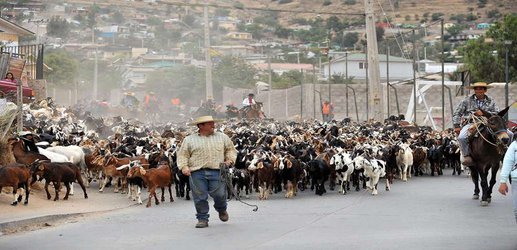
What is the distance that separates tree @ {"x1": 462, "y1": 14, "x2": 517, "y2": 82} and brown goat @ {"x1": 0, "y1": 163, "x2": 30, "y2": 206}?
49372mm

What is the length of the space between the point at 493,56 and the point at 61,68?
91.9ft

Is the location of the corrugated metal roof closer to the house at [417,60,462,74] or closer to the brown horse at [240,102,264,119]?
the house at [417,60,462,74]

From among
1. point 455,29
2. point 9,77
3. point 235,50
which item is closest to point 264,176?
point 9,77

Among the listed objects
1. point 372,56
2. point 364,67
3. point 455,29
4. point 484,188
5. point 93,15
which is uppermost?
point 455,29

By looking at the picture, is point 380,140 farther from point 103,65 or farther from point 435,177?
point 103,65


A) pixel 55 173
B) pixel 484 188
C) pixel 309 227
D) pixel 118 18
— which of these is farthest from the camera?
pixel 118 18

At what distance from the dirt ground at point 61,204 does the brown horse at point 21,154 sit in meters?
0.57

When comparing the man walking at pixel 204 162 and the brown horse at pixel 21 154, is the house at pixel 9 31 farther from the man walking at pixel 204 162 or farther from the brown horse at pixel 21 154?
the man walking at pixel 204 162

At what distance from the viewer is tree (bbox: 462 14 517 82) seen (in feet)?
217

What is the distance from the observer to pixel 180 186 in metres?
23.1

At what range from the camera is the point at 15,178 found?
1944 centimetres

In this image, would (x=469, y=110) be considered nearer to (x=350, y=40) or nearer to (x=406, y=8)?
(x=350, y=40)

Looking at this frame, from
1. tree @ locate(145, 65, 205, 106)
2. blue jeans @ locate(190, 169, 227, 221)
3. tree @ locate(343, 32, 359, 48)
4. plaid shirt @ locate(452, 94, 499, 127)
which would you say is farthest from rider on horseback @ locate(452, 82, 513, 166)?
tree @ locate(343, 32, 359, 48)

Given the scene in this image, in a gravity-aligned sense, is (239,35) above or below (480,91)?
above
